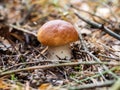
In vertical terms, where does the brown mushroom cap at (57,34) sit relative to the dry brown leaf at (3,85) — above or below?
above

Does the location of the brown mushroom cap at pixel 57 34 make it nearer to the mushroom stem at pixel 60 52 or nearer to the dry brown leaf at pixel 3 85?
the mushroom stem at pixel 60 52

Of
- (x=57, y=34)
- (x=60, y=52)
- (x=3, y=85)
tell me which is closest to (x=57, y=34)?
(x=57, y=34)

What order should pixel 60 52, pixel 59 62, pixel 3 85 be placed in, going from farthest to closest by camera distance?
1. pixel 60 52
2. pixel 59 62
3. pixel 3 85

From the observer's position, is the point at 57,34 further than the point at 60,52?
No

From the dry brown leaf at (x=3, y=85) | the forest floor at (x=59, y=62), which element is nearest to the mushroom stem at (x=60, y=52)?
the forest floor at (x=59, y=62)

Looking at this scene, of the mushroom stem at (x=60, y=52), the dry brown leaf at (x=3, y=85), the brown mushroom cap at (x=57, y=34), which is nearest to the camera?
the dry brown leaf at (x=3, y=85)

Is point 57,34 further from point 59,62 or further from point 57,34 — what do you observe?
point 59,62

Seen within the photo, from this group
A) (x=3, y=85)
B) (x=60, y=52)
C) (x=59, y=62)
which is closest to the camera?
(x=3, y=85)

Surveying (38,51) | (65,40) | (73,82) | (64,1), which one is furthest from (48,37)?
(64,1)

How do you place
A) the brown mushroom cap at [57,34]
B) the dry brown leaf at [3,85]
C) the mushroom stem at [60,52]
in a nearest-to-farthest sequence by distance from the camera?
the dry brown leaf at [3,85] < the brown mushroom cap at [57,34] < the mushroom stem at [60,52]
